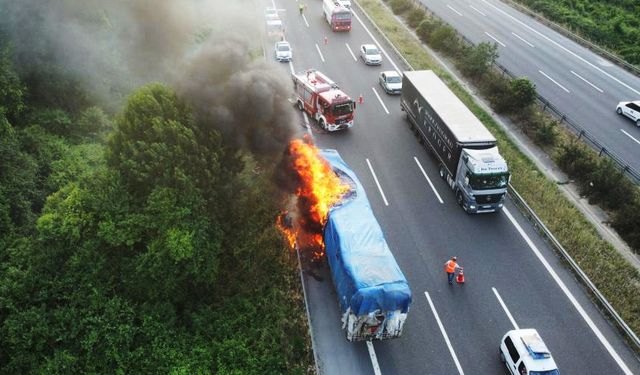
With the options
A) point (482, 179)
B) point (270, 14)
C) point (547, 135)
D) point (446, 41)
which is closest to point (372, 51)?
point (446, 41)

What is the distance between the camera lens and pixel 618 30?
46.8 meters

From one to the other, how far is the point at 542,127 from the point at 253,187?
19.7 m

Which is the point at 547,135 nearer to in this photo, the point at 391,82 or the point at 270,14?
the point at 391,82

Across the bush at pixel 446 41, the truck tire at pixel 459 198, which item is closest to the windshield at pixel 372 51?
the bush at pixel 446 41

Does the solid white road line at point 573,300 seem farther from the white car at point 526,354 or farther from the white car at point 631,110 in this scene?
the white car at point 631,110

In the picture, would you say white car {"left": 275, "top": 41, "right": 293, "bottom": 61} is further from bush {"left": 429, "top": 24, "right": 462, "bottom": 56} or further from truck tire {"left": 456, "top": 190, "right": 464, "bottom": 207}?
truck tire {"left": 456, "top": 190, "right": 464, "bottom": 207}

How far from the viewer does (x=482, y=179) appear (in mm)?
21922

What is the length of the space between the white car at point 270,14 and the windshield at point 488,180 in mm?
31047

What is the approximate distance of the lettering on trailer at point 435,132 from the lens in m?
24.0

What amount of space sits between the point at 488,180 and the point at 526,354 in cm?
920

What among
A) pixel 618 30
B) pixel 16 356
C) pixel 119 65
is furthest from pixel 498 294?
pixel 618 30

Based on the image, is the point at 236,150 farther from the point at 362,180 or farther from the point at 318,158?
the point at 362,180

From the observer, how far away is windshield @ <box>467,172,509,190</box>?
2186 cm

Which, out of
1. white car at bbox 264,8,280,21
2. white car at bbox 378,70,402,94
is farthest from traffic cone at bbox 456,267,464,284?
white car at bbox 264,8,280,21
